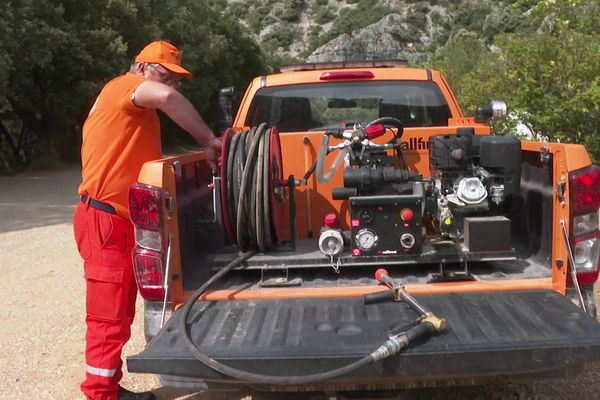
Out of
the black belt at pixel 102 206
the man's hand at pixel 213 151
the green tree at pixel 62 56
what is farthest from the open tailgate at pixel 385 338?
the green tree at pixel 62 56

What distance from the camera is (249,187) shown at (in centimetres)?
345

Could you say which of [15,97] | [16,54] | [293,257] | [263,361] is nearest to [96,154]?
[293,257]

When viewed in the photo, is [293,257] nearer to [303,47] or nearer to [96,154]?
[96,154]

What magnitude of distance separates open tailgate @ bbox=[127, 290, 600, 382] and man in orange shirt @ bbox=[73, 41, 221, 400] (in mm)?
697

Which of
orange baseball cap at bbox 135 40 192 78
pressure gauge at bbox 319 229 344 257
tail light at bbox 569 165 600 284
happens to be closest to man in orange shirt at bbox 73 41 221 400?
orange baseball cap at bbox 135 40 192 78

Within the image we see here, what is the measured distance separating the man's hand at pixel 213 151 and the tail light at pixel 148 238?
2.39 ft

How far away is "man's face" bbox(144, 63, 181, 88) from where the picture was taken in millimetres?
3788

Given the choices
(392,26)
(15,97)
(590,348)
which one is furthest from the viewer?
(392,26)

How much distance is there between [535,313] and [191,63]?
24.0 metres

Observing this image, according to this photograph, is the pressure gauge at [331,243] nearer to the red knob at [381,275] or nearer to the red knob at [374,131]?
the red knob at [381,275]

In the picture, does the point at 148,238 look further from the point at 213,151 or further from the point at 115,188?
the point at 213,151

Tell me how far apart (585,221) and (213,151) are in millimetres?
2052

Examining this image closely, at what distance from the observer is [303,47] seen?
83000 millimetres

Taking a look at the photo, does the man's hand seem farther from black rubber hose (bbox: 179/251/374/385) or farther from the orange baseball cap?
black rubber hose (bbox: 179/251/374/385)
